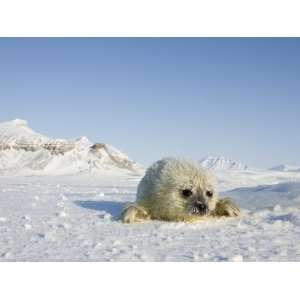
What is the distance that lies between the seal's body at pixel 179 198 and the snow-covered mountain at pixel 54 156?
18400 mm

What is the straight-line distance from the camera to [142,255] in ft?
11.8

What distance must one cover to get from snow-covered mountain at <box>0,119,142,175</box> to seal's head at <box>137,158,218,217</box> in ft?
60.3

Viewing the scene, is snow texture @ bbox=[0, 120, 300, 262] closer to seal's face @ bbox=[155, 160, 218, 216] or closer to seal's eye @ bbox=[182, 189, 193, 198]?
seal's face @ bbox=[155, 160, 218, 216]

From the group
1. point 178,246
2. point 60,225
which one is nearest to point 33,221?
point 60,225

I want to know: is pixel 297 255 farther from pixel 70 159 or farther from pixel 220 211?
pixel 70 159

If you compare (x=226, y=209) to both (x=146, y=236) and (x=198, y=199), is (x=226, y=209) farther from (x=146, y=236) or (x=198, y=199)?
(x=146, y=236)

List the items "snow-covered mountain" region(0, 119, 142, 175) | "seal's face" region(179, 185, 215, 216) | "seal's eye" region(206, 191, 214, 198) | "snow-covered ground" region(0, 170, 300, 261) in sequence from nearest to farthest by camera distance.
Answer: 1. "snow-covered ground" region(0, 170, 300, 261)
2. "seal's face" region(179, 185, 215, 216)
3. "seal's eye" region(206, 191, 214, 198)
4. "snow-covered mountain" region(0, 119, 142, 175)

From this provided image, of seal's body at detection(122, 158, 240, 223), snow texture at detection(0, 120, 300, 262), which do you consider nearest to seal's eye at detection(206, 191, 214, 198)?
seal's body at detection(122, 158, 240, 223)

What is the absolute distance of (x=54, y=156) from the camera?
26.5 metres

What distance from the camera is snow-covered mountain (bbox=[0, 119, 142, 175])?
989 inches

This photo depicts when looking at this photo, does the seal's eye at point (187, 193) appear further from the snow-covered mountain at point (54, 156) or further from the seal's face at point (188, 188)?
the snow-covered mountain at point (54, 156)

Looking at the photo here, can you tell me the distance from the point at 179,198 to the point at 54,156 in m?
21.8

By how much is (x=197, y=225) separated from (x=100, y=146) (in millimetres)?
23430

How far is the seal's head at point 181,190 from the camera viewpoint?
5387 millimetres
